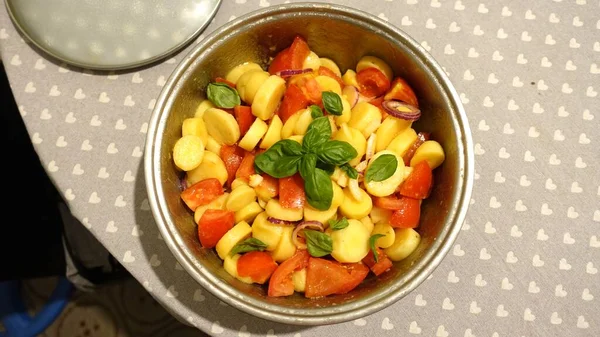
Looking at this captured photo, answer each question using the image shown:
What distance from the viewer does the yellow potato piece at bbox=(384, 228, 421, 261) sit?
1.02 m

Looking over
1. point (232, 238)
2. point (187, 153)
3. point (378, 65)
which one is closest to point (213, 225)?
point (232, 238)

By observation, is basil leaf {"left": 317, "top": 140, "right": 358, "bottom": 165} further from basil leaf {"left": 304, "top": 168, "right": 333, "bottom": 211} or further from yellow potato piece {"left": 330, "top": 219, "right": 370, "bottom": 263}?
yellow potato piece {"left": 330, "top": 219, "right": 370, "bottom": 263}

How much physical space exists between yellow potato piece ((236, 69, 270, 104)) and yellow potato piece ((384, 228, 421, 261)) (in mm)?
398

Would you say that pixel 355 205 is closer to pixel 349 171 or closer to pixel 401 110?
pixel 349 171

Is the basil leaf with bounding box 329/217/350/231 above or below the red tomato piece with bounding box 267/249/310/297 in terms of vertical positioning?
above

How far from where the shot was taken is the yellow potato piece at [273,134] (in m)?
1.04

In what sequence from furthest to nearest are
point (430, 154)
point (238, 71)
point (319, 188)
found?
point (238, 71) → point (430, 154) → point (319, 188)

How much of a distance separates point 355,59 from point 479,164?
14.1 inches

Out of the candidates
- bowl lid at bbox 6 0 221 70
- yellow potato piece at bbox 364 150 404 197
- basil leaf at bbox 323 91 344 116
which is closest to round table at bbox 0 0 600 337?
bowl lid at bbox 6 0 221 70

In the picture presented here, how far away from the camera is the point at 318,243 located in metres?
0.97

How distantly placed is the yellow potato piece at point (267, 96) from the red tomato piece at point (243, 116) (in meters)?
0.02

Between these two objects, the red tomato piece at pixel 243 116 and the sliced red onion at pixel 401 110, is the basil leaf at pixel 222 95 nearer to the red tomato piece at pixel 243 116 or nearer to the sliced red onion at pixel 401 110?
the red tomato piece at pixel 243 116

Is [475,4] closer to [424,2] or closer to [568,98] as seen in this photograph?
[424,2]

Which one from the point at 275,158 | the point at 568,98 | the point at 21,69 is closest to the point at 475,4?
the point at 568,98
